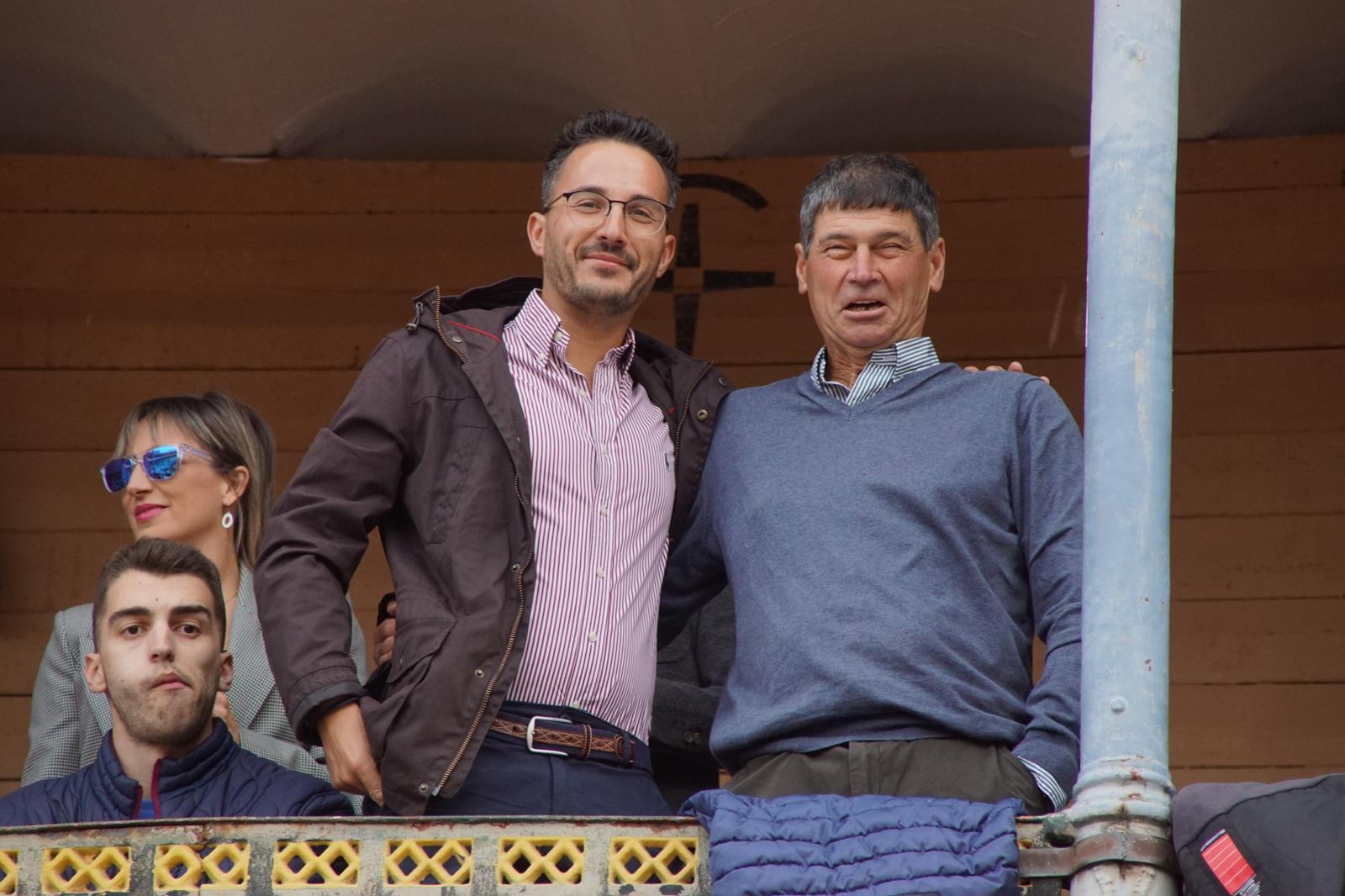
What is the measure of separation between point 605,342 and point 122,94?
227 cm

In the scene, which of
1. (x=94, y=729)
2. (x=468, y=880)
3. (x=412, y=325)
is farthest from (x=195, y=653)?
(x=468, y=880)

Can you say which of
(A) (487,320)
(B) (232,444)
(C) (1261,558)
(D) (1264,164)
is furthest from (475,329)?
(D) (1264,164)

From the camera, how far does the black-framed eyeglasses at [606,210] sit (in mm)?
3156

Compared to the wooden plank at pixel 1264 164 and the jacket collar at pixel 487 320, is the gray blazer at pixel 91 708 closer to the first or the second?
the jacket collar at pixel 487 320

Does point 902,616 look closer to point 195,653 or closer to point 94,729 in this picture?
point 195,653

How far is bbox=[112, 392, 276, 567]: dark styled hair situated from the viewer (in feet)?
12.7

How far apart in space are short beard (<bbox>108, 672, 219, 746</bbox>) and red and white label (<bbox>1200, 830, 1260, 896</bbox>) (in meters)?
1.66

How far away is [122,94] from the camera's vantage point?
4.95 meters

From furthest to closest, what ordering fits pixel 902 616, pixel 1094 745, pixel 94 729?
pixel 94 729
pixel 902 616
pixel 1094 745

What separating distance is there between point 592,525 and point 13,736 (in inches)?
94.4

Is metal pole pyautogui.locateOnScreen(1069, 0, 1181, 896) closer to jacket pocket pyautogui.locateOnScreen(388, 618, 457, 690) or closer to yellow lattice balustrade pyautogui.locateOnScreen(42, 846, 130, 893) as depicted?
jacket pocket pyautogui.locateOnScreen(388, 618, 457, 690)

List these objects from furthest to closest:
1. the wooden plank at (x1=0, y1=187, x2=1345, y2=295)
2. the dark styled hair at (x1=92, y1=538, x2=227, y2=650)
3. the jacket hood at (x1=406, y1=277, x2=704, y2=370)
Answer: the wooden plank at (x1=0, y1=187, x2=1345, y2=295) → the dark styled hair at (x1=92, y1=538, x2=227, y2=650) → the jacket hood at (x1=406, y1=277, x2=704, y2=370)

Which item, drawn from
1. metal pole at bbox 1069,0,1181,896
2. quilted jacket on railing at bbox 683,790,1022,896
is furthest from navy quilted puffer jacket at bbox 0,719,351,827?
metal pole at bbox 1069,0,1181,896

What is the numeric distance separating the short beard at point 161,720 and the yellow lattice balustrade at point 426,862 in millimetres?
764
